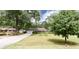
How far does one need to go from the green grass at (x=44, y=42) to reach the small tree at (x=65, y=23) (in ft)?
0.30

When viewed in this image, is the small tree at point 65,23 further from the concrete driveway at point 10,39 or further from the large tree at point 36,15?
the concrete driveway at point 10,39

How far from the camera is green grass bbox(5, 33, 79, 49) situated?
9.93 feet

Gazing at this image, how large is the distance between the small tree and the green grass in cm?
9

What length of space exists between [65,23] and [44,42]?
0.47 meters

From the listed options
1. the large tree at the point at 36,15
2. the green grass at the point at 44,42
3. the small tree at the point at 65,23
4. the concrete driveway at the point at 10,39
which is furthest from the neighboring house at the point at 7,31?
the small tree at the point at 65,23

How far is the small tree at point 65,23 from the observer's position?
300 cm

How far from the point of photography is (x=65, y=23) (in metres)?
3.02

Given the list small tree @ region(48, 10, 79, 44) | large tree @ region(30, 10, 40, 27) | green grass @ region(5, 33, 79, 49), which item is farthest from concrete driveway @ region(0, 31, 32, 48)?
small tree @ region(48, 10, 79, 44)

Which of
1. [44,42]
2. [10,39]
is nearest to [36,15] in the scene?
[44,42]

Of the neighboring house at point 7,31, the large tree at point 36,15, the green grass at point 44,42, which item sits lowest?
the green grass at point 44,42

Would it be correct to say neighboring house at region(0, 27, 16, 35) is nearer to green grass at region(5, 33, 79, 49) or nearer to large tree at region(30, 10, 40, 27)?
green grass at region(5, 33, 79, 49)
